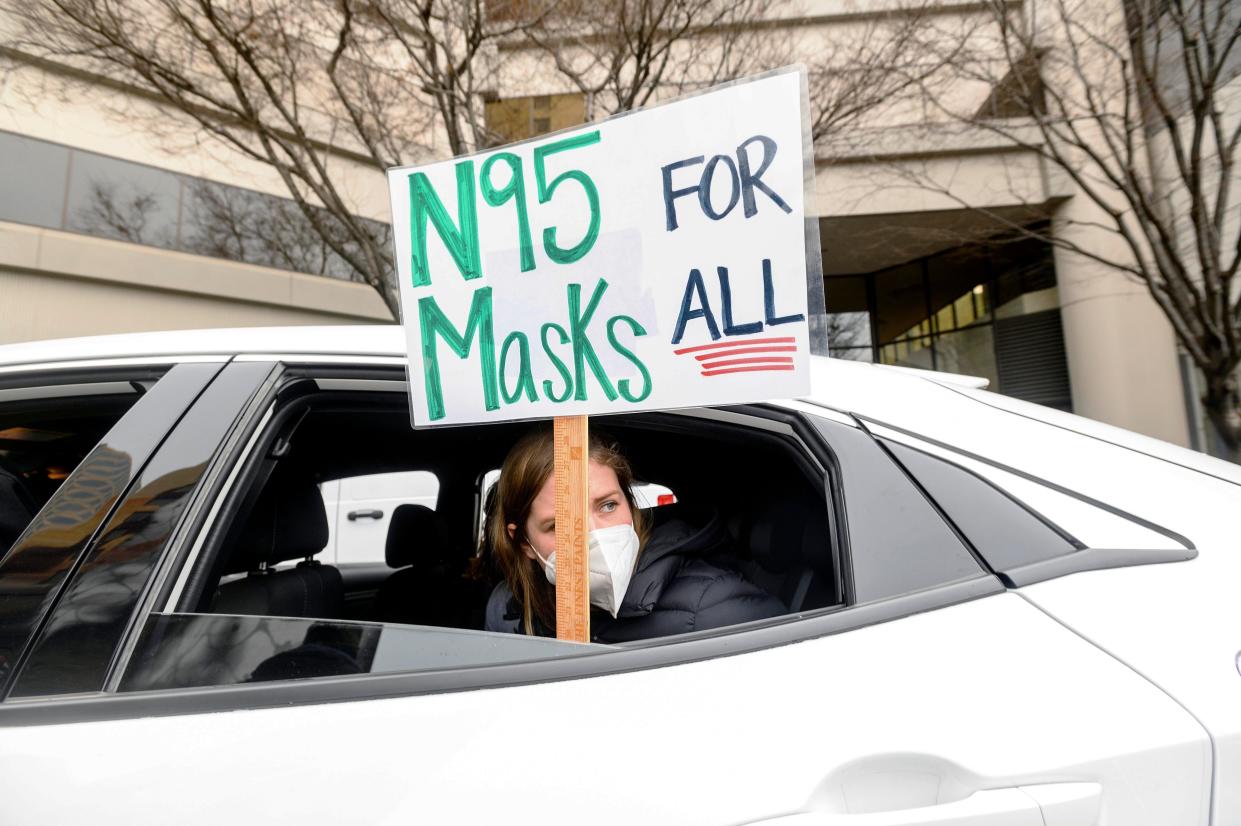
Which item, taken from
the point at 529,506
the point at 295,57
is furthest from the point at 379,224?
the point at 529,506

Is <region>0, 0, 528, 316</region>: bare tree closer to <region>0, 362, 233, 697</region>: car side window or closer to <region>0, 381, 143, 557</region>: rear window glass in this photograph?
<region>0, 381, 143, 557</region>: rear window glass

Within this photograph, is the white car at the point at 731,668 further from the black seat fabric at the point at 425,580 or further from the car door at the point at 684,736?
the black seat fabric at the point at 425,580

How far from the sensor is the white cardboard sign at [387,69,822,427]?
1.04 meters

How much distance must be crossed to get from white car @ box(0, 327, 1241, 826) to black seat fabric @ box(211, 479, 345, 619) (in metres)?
0.47

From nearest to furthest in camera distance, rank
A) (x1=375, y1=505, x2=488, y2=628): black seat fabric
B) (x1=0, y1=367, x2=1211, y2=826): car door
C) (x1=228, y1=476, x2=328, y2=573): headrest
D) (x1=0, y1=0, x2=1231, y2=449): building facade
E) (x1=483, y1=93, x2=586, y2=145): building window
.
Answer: (x1=0, y1=367, x2=1211, y2=826): car door
(x1=228, y1=476, x2=328, y2=573): headrest
(x1=375, y1=505, x2=488, y2=628): black seat fabric
(x1=483, y1=93, x2=586, y2=145): building window
(x1=0, y1=0, x2=1231, y2=449): building facade

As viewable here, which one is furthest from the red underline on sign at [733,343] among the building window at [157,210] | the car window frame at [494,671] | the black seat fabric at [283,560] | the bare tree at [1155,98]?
the building window at [157,210]

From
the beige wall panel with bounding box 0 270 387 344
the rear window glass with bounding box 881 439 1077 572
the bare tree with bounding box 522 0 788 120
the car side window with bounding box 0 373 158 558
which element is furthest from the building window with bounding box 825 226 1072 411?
the car side window with bounding box 0 373 158 558

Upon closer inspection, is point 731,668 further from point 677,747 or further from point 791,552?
point 791,552

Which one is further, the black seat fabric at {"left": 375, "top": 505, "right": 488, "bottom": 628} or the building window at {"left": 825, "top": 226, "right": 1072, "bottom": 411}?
the building window at {"left": 825, "top": 226, "right": 1072, "bottom": 411}

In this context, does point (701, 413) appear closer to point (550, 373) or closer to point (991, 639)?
point (550, 373)

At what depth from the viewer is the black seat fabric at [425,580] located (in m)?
2.57

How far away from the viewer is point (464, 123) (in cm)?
699

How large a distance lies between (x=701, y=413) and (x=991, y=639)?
0.65m

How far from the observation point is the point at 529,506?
5.17ft
